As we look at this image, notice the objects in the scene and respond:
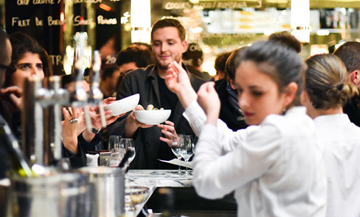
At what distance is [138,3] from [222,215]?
292 cm

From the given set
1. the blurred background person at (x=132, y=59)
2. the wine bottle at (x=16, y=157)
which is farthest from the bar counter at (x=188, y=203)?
the blurred background person at (x=132, y=59)

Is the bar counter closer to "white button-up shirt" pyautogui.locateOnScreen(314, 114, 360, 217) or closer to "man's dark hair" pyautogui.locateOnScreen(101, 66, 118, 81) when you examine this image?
"white button-up shirt" pyautogui.locateOnScreen(314, 114, 360, 217)

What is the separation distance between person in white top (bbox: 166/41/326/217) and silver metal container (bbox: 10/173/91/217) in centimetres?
43

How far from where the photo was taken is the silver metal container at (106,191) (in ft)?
4.25

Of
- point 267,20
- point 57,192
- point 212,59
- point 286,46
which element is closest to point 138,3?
point 212,59

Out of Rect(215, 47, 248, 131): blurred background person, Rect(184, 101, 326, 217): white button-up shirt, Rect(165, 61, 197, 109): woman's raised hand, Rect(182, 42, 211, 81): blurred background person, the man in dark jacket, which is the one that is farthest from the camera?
Rect(182, 42, 211, 81): blurred background person

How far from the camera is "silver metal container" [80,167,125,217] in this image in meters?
1.29

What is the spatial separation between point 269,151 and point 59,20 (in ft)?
14.1

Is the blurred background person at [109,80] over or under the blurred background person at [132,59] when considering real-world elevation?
under

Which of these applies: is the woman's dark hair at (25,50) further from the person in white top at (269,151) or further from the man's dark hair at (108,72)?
the man's dark hair at (108,72)

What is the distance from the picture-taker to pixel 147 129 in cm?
330

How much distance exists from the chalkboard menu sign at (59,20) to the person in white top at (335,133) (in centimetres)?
373

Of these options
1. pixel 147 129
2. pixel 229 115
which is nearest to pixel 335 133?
pixel 229 115

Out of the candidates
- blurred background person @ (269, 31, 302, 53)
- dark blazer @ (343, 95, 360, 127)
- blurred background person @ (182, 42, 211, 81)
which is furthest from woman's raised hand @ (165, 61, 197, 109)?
blurred background person @ (182, 42, 211, 81)
